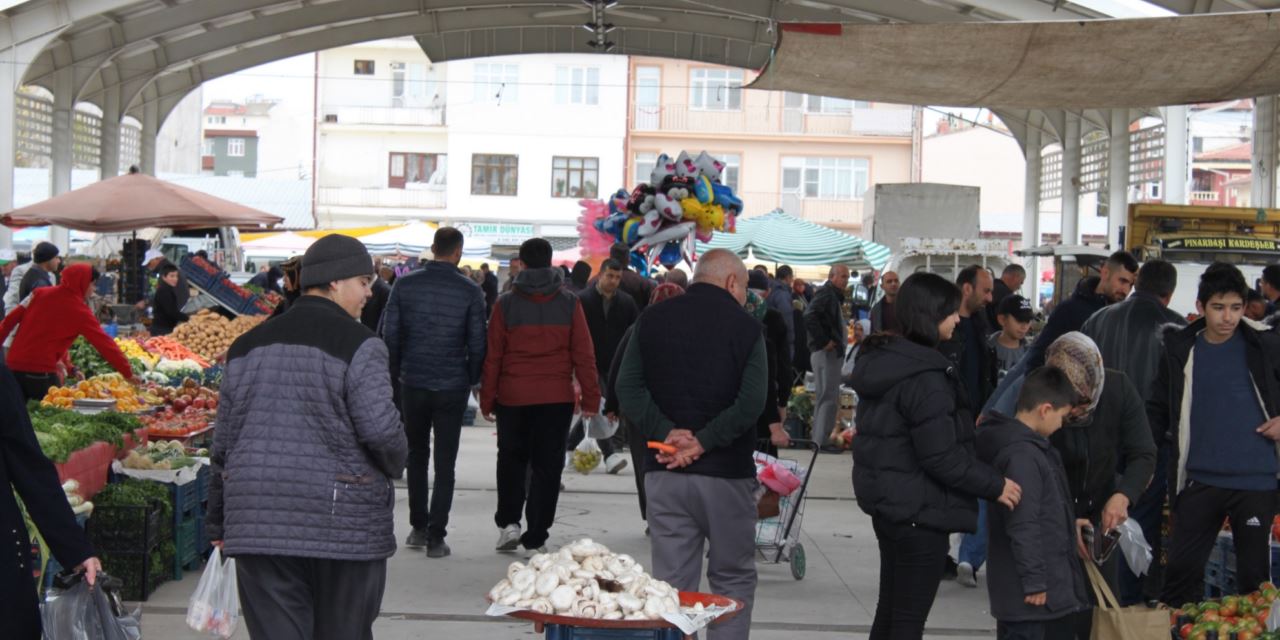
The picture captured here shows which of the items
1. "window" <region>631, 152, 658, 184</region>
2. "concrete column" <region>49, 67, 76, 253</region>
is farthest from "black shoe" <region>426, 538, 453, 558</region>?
"window" <region>631, 152, 658, 184</region>

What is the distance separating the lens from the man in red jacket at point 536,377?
28.5ft

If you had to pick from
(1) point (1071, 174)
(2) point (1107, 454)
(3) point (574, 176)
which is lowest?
(2) point (1107, 454)

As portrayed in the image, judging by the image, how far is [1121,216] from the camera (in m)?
23.0

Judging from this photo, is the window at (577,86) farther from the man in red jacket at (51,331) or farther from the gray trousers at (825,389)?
the man in red jacket at (51,331)

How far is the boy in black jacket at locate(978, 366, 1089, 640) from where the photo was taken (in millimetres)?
5055

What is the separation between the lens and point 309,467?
4.49 m

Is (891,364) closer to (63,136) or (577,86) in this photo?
(63,136)

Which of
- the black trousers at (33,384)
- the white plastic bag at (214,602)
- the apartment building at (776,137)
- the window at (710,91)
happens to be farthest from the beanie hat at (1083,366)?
the window at (710,91)

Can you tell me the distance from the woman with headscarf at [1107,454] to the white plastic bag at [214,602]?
3316 mm

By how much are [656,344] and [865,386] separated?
129cm

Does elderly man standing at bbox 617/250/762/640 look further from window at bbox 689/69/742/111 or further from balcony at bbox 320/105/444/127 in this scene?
balcony at bbox 320/105/444/127

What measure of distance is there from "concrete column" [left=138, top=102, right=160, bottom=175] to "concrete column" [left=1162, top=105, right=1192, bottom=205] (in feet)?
66.3

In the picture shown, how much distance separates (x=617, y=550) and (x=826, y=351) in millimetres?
6018

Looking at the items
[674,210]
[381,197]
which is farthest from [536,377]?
[381,197]
